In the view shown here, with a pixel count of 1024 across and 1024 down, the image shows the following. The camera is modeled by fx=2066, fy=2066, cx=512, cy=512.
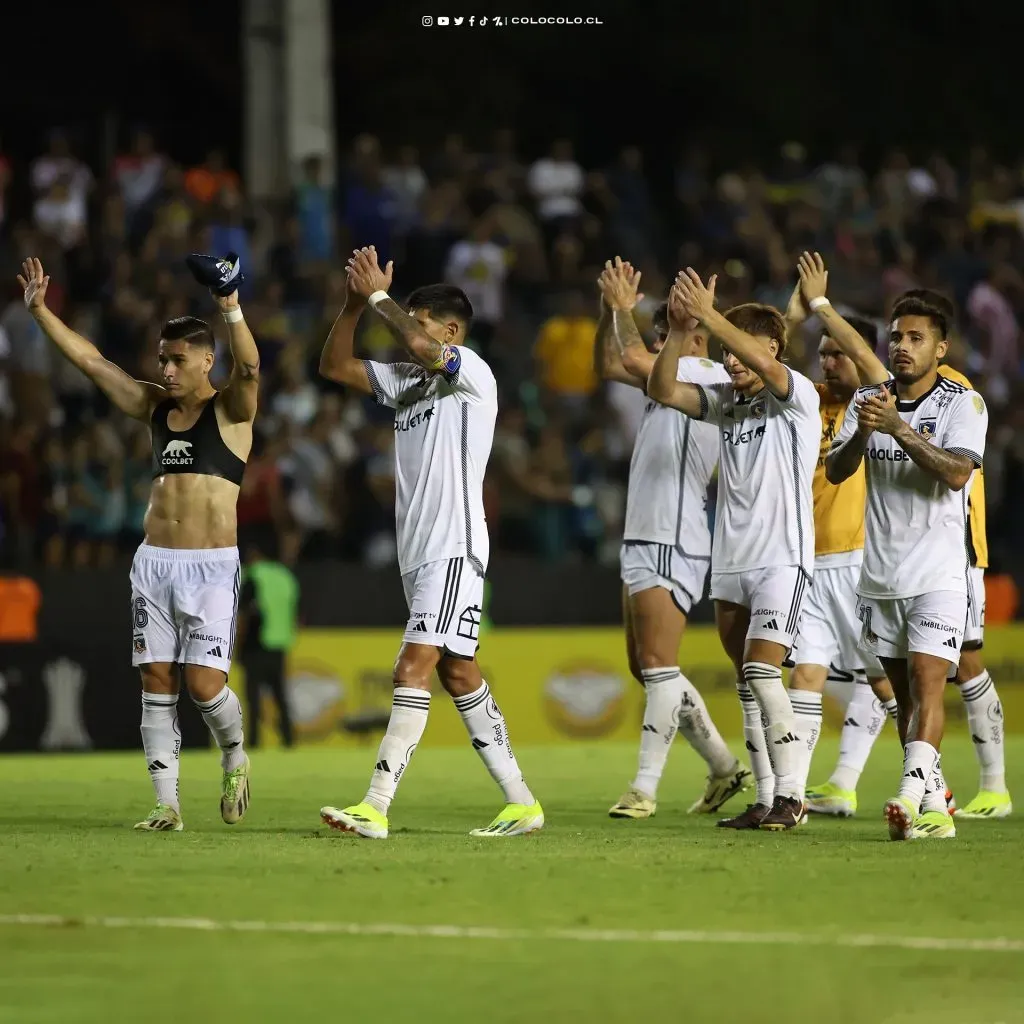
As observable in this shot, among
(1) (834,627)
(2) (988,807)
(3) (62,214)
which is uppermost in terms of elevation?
(3) (62,214)

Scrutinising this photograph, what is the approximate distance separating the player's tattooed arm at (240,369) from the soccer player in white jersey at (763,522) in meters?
2.00

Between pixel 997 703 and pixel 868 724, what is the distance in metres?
0.74

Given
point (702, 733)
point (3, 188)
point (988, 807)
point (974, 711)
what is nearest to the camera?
point (988, 807)

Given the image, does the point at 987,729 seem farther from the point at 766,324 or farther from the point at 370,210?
the point at 370,210

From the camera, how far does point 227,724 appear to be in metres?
10.3

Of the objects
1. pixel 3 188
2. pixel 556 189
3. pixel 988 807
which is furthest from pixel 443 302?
pixel 3 188

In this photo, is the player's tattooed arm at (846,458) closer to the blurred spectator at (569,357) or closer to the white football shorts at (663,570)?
the white football shorts at (663,570)

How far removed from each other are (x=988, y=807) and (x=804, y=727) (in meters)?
1.23

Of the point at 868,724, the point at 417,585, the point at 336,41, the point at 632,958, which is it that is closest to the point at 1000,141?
the point at 336,41

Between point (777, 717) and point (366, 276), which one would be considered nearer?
point (366, 276)

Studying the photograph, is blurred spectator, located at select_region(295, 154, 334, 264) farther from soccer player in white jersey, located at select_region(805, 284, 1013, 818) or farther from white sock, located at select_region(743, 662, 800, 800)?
white sock, located at select_region(743, 662, 800, 800)

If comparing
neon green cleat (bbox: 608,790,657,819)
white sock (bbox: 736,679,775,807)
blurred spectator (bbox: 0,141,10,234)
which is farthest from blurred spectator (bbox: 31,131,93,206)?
white sock (bbox: 736,679,775,807)

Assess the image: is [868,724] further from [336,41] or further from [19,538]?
[336,41]

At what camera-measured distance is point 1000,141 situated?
32.0m
